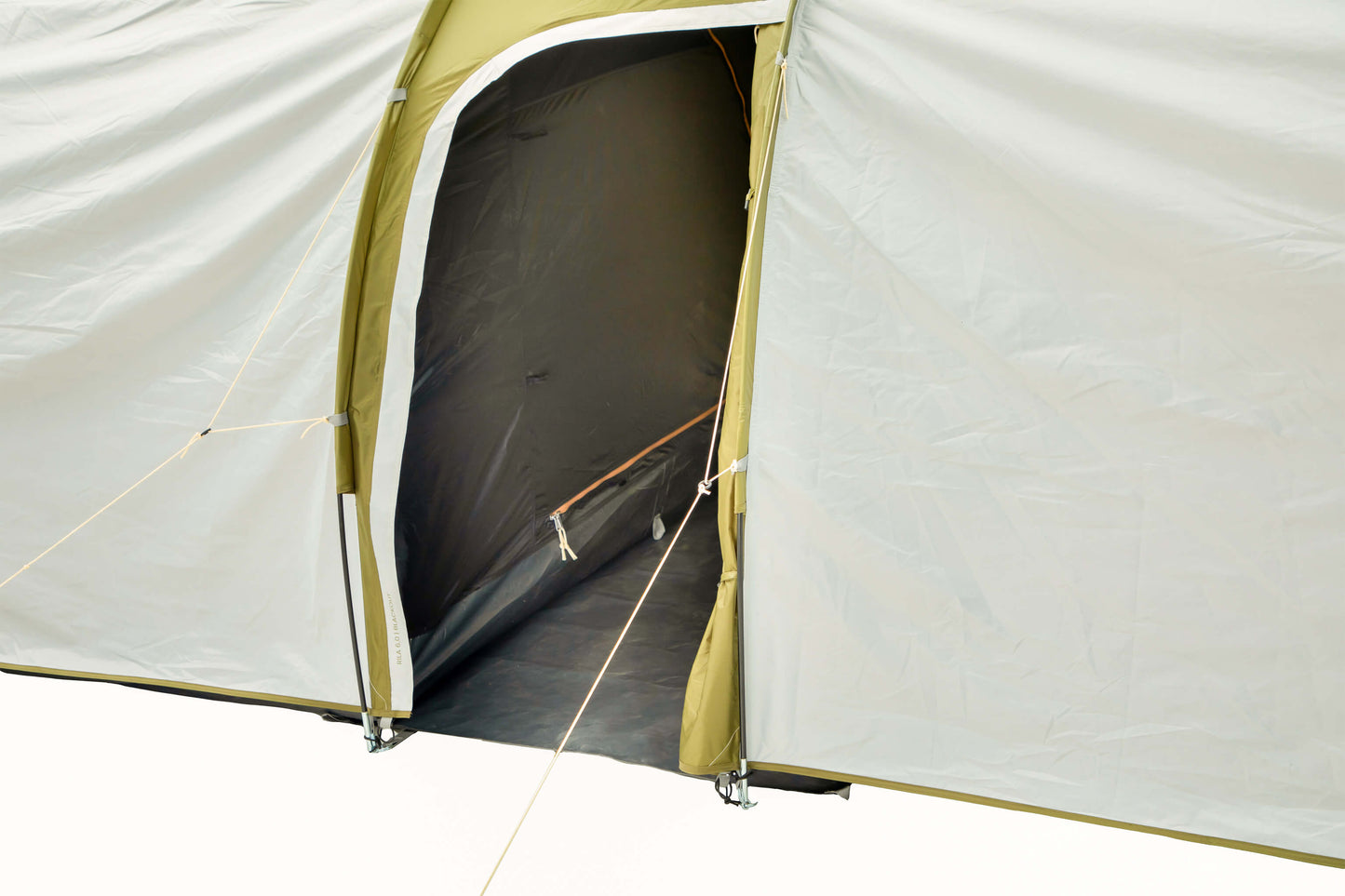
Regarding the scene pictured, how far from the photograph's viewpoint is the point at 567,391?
113 inches

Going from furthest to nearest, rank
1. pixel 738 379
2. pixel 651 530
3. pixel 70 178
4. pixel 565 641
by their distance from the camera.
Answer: pixel 651 530 < pixel 565 641 < pixel 70 178 < pixel 738 379

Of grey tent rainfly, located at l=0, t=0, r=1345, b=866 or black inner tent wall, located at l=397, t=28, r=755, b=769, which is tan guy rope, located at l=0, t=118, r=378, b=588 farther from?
black inner tent wall, located at l=397, t=28, r=755, b=769

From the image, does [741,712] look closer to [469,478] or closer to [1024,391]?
[1024,391]

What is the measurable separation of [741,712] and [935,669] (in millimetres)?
387

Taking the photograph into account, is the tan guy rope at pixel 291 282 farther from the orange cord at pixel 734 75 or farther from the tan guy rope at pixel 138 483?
the orange cord at pixel 734 75

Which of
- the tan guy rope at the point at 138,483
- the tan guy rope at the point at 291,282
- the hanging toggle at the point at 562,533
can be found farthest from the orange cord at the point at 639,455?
the tan guy rope at the point at 291,282

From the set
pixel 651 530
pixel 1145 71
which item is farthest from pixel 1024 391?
pixel 651 530

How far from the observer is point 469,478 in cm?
266

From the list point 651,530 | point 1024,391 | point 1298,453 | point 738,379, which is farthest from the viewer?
point 651,530

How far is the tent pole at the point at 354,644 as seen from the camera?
7.53 ft

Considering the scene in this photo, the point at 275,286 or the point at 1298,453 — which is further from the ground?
the point at 275,286

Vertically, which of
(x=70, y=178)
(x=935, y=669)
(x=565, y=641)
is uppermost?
(x=70, y=178)

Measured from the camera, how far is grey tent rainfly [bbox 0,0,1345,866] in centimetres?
177

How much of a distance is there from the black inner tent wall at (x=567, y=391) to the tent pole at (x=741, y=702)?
21cm
